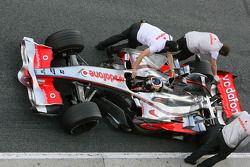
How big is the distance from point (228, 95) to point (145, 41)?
2.02m

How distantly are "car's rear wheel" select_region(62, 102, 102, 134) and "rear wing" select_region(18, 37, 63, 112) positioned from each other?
0.25 m

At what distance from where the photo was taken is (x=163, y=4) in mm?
9867

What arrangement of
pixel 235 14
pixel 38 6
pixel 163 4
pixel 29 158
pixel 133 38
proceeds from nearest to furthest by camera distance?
pixel 29 158 < pixel 133 38 < pixel 38 6 < pixel 163 4 < pixel 235 14

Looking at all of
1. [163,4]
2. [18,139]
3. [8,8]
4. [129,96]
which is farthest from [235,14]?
[18,139]

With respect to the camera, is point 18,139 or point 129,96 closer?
point 18,139

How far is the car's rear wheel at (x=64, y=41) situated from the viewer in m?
7.20

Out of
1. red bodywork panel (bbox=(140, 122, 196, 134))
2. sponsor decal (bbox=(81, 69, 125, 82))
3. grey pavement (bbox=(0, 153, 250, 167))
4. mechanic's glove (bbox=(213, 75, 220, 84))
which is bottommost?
grey pavement (bbox=(0, 153, 250, 167))

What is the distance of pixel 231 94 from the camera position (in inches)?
321

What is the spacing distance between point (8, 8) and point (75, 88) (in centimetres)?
227

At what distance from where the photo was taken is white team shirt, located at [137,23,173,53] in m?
7.12

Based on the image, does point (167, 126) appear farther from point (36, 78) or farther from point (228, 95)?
point (36, 78)

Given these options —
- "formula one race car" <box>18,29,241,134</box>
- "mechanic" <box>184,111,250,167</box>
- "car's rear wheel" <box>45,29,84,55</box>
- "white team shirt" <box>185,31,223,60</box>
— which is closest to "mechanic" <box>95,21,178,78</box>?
"formula one race car" <box>18,29,241,134</box>

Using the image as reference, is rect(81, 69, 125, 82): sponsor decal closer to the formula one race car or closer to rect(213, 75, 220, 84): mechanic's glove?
the formula one race car

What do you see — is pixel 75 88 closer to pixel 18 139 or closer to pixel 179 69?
pixel 18 139
